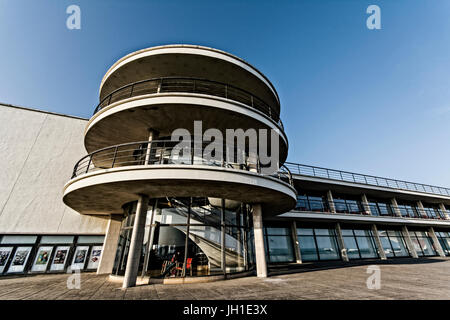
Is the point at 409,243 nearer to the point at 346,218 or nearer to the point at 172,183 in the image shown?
the point at 346,218

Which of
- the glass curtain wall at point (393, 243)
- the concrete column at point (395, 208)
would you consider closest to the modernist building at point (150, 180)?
the glass curtain wall at point (393, 243)

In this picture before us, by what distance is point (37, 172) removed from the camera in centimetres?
1470

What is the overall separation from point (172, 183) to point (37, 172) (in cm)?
1376

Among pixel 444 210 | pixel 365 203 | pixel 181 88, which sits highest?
pixel 181 88

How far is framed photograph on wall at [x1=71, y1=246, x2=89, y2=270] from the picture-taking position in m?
14.5

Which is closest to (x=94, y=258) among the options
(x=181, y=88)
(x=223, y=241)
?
(x=223, y=241)

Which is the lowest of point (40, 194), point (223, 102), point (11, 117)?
point (40, 194)

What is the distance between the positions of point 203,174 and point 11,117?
18.4m

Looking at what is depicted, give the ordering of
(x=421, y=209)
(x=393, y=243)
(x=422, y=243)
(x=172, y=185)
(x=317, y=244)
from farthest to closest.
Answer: (x=421, y=209)
(x=422, y=243)
(x=393, y=243)
(x=317, y=244)
(x=172, y=185)

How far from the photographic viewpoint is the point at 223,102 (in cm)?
954

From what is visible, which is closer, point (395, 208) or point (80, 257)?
point (80, 257)

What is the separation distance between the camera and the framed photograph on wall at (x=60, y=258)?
549 inches

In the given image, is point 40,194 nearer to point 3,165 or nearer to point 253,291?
point 3,165
